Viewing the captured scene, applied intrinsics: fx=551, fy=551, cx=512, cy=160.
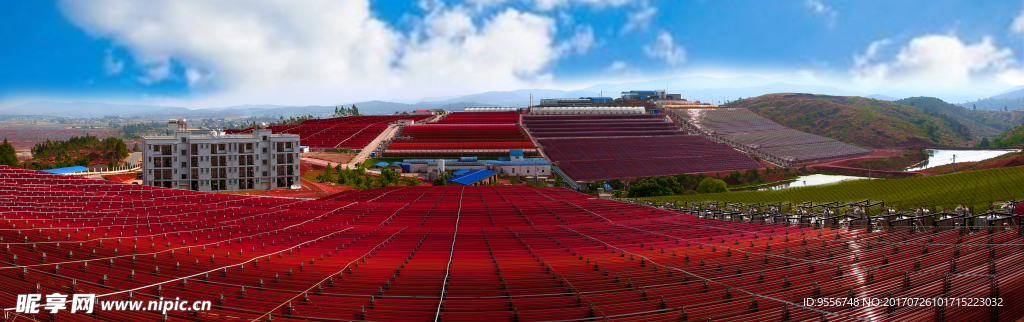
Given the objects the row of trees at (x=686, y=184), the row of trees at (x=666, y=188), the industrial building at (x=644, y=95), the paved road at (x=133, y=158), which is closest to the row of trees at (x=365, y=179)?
the row of trees at (x=686, y=184)

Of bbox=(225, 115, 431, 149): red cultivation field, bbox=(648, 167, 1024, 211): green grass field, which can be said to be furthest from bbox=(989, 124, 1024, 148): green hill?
bbox=(225, 115, 431, 149): red cultivation field

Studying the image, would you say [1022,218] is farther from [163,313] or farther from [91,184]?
[91,184]

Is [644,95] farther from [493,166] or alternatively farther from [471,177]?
[471,177]

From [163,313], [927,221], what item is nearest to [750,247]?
[927,221]

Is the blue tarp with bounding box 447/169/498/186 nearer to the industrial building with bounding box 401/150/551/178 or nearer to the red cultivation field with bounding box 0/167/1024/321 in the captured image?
the industrial building with bounding box 401/150/551/178

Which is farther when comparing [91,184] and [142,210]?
[91,184]

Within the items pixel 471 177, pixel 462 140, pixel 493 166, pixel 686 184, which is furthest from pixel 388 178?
pixel 686 184
